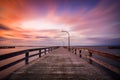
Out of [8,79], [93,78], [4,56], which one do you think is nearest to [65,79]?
[93,78]

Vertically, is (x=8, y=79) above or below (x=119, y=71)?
below

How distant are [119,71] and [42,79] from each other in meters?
3.16

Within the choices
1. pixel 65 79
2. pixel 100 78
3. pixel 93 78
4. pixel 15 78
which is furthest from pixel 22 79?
pixel 100 78

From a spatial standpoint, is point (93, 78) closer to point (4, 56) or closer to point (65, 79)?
point (65, 79)

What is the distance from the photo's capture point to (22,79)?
4.88 metres

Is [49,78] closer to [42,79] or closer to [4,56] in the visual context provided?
[42,79]

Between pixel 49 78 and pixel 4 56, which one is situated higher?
pixel 4 56

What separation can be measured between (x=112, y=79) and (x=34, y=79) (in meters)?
3.46

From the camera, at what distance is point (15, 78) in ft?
16.5

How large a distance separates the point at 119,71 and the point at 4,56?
4868mm

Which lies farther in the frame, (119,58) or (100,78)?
(100,78)

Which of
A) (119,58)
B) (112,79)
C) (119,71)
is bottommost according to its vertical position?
(112,79)

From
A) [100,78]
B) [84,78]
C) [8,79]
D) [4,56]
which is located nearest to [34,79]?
[8,79]

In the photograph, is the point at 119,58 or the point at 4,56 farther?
the point at 4,56
